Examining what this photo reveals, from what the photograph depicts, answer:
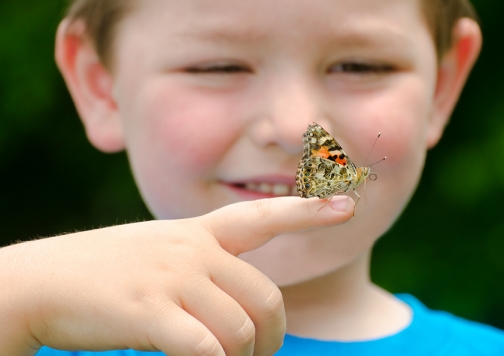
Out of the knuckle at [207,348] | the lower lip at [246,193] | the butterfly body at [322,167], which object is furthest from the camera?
the lower lip at [246,193]

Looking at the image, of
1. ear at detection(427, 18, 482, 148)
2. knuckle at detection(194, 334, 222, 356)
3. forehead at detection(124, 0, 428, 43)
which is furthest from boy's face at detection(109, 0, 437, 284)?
knuckle at detection(194, 334, 222, 356)

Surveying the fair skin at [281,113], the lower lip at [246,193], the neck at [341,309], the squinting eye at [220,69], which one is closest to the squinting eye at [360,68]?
the fair skin at [281,113]

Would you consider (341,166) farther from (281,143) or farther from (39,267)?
(39,267)

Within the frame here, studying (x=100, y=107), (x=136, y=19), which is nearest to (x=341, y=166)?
(x=136, y=19)

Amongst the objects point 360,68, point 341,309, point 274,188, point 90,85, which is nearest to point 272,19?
point 360,68

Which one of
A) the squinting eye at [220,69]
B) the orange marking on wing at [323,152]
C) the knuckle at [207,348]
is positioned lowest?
the knuckle at [207,348]

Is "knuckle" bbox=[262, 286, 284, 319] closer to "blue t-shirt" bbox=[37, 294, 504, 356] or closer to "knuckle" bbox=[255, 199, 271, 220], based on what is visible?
"knuckle" bbox=[255, 199, 271, 220]

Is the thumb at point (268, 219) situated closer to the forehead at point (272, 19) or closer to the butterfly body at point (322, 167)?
the butterfly body at point (322, 167)

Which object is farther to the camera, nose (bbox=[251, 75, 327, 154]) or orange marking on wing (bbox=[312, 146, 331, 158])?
nose (bbox=[251, 75, 327, 154])
